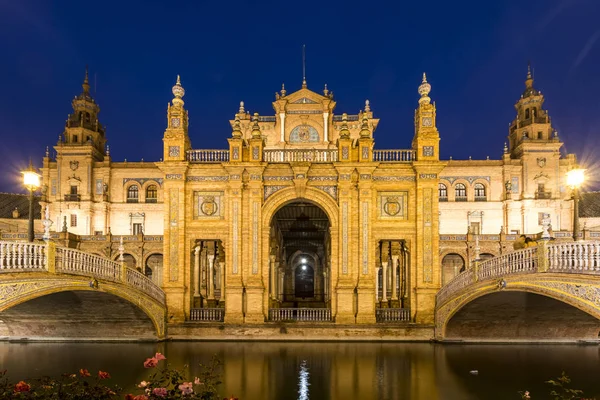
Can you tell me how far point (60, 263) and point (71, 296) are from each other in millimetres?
4271

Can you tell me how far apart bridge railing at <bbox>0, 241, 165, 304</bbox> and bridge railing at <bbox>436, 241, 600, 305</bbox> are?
1270 cm

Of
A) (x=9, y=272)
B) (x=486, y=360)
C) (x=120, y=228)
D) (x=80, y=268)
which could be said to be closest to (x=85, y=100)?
(x=120, y=228)

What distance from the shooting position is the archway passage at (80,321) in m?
17.8

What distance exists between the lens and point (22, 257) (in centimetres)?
1152

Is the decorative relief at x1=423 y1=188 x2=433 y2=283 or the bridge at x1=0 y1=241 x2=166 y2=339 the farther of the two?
the decorative relief at x1=423 y1=188 x2=433 y2=283

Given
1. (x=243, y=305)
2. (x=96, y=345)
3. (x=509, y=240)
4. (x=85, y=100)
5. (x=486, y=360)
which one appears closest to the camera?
(x=486, y=360)

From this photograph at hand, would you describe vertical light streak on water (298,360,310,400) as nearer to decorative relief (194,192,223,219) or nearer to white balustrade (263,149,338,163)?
decorative relief (194,192,223,219)

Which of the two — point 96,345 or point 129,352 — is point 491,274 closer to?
point 129,352

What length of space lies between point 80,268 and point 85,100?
40.1 m

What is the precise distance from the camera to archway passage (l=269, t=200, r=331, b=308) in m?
25.7

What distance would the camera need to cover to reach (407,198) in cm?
2062

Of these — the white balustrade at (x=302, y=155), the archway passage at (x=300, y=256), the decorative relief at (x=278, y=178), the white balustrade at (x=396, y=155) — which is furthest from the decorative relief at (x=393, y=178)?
the decorative relief at (x=278, y=178)

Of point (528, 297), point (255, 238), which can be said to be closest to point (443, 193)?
point (255, 238)

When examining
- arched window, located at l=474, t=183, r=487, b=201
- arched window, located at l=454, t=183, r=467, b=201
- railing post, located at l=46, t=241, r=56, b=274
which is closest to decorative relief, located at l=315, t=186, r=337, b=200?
railing post, located at l=46, t=241, r=56, b=274
